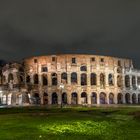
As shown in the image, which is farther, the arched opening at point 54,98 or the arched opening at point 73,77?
the arched opening at point 73,77

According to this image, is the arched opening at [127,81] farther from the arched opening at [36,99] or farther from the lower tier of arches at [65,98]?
the arched opening at [36,99]

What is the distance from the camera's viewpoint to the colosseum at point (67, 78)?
88.1m

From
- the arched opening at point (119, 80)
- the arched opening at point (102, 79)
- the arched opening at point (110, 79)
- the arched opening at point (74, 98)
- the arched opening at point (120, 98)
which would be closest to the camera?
the arched opening at point (74, 98)

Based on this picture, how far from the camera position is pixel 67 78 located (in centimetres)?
8894

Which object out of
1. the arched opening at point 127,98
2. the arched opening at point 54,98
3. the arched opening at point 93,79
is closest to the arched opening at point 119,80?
the arched opening at point 127,98

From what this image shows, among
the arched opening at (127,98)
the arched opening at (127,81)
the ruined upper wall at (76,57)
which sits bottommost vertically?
the arched opening at (127,98)

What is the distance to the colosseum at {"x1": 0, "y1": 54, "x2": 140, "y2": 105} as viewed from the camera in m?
88.1

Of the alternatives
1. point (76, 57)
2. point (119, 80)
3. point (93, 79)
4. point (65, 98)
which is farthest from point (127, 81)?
point (65, 98)

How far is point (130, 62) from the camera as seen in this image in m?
97.5

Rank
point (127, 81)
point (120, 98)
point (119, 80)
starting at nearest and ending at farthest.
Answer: point (119, 80)
point (120, 98)
point (127, 81)

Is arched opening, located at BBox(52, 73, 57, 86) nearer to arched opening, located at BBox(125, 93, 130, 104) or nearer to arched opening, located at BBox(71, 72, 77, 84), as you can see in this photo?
arched opening, located at BBox(71, 72, 77, 84)

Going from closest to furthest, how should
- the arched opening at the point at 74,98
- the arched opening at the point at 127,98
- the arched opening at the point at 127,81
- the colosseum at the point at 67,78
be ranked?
the colosseum at the point at 67,78, the arched opening at the point at 74,98, the arched opening at the point at 127,98, the arched opening at the point at 127,81

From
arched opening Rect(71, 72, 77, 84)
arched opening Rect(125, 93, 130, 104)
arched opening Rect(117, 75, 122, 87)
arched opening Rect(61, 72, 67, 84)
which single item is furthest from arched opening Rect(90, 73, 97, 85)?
arched opening Rect(125, 93, 130, 104)

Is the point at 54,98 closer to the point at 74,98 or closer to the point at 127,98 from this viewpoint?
the point at 74,98
